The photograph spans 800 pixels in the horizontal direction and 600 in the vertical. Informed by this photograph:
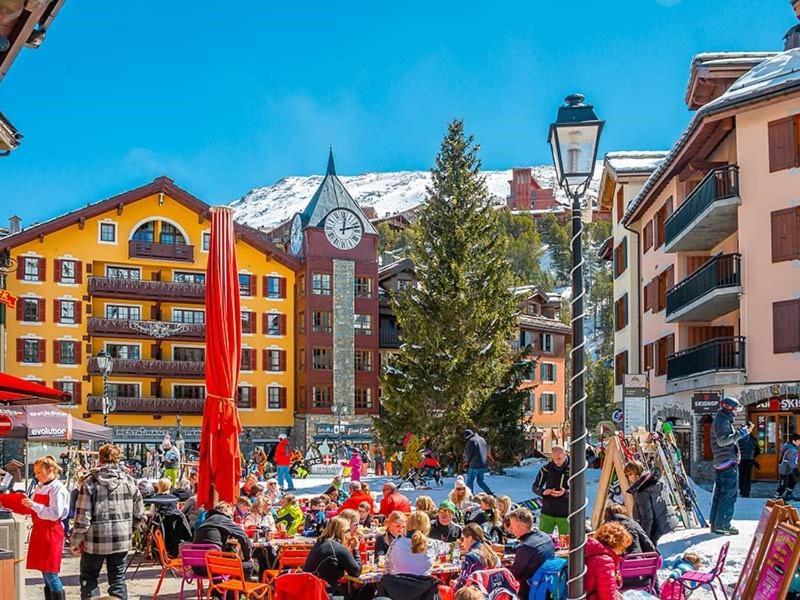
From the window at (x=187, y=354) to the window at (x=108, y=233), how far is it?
22.1 ft

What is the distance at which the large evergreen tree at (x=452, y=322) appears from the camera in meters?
34.0

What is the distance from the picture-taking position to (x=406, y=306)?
3578 cm

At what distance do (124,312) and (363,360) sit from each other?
13716mm

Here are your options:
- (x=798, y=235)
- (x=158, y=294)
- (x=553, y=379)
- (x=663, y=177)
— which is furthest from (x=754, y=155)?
(x=553, y=379)

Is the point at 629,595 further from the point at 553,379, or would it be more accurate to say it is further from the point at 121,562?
the point at 553,379

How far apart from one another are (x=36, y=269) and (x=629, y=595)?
4727 cm

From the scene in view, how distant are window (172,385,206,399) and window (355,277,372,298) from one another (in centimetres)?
1046

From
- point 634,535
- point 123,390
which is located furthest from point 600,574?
point 123,390

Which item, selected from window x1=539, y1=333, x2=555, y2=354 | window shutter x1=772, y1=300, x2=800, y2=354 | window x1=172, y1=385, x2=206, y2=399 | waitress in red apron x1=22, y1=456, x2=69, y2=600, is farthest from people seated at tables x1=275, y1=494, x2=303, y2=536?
window x1=539, y1=333, x2=555, y2=354

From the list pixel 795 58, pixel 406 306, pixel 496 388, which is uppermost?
pixel 795 58

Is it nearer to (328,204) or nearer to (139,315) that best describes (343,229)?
(328,204)

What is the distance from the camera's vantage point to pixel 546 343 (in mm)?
65312

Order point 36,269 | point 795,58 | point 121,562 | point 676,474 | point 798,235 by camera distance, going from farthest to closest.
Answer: point 36,269
point 795,58
point 798,235
point 676,474
point 121,562

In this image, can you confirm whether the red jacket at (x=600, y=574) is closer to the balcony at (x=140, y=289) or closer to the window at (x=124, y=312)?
the balcony at (x=140, y=289)
